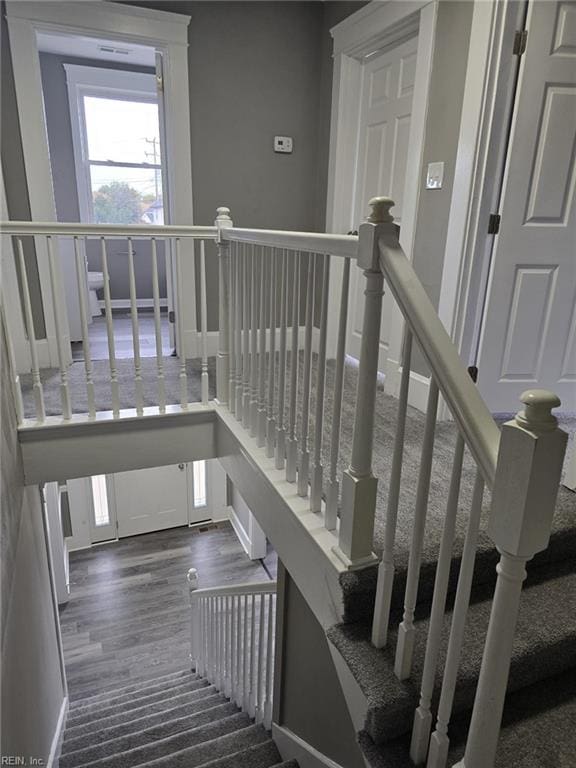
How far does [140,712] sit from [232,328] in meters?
2.83

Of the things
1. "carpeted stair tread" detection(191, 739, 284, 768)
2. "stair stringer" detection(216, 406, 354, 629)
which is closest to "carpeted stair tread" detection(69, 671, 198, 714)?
"carpeted stair tread" detection(191, 739, 284, 768)

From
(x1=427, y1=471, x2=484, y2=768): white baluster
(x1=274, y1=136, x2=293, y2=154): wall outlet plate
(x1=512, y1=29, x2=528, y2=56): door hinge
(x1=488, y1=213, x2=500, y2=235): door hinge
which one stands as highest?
(x1=512, y1=29, x2=528, y2=56): door hinge

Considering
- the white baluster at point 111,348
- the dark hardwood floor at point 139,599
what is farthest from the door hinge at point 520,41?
the dark hardwood floor at point 139,599

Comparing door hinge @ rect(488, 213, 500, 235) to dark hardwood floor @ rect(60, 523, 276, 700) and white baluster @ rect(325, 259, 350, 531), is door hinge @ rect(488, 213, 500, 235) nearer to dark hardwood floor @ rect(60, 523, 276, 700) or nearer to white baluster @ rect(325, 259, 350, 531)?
white baluster @ rect(325, 259, 350, 531)

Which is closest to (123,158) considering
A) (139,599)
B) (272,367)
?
(139,599)

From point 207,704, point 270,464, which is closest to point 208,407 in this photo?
point 270,464

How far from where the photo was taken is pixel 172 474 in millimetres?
6188

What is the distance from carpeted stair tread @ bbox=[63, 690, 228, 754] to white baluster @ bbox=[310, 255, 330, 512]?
2.50 metres

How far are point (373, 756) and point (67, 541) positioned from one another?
550 centimetres

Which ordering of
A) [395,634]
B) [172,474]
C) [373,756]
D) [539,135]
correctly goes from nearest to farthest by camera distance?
[373,756] → [395,634] → [539,135] → [172,474]

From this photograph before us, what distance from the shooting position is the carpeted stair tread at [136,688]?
3935 millimetres

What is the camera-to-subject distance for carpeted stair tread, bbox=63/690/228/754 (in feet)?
9.87

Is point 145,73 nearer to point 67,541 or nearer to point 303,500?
point 67,541

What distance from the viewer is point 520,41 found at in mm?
2045
